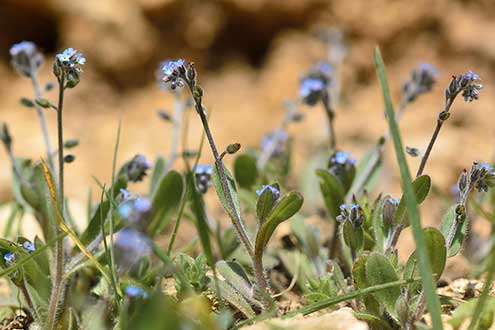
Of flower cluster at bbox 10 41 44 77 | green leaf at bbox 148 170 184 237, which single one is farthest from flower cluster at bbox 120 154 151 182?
flower cluster at bbox 10 41 44 77

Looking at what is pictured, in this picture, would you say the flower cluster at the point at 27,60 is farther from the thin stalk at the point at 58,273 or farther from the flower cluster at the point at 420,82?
the flower cluster at the point at 420,82

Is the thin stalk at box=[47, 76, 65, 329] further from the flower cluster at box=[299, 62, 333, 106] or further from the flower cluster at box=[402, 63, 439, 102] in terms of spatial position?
the flower cluster at box=[402, 63, 439, 102]

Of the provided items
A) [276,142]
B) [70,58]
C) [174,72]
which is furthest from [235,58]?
[174,72]

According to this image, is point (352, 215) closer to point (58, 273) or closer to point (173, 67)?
point (173, 67)

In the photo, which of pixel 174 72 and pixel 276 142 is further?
pixel 276 142

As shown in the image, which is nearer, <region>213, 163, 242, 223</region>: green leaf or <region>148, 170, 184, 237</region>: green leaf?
<region>213, 163, 242, 223</region>: green leaf

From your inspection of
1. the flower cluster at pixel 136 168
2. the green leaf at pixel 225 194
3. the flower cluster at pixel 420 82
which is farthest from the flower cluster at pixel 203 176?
the flower cluster at pixel 420 82
